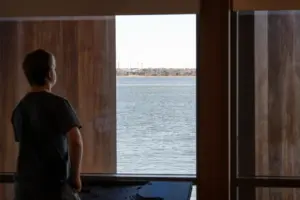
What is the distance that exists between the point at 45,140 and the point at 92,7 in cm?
149

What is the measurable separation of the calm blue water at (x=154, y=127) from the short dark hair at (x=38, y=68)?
4.41ft

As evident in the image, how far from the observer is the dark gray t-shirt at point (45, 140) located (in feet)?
9.26

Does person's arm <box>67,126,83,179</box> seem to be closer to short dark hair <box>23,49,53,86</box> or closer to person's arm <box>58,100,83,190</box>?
person's arm <box>58,100,83,190</box>

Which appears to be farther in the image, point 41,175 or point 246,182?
point 246,182

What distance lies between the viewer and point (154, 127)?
428cm

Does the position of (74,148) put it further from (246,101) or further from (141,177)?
(246,101)

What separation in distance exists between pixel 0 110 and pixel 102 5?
123 cm

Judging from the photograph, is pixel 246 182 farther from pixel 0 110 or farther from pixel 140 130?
pixel 0 110

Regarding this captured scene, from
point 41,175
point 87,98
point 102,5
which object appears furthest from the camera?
point 87,98

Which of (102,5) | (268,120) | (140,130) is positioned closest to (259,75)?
(268,120)

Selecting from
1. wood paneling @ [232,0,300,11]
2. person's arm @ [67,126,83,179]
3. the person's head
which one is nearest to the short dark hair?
the person's head

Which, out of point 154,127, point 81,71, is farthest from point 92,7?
point 154,127

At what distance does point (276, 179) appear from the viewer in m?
4.11

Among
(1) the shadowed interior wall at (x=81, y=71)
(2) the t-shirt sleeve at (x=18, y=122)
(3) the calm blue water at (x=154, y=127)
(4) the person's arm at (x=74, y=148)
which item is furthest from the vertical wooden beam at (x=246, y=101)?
(2) the t-shirt sleeve at (x=18, y=122)
